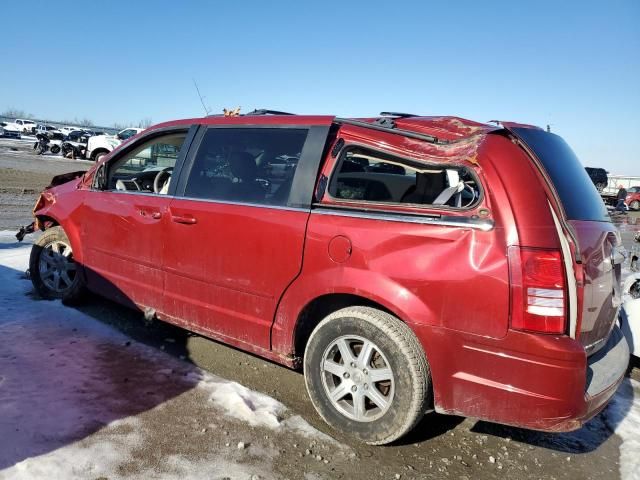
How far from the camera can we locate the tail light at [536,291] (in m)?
2.35

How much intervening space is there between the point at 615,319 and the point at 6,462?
3.47 meters

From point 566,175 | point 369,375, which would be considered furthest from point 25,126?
point 566,175

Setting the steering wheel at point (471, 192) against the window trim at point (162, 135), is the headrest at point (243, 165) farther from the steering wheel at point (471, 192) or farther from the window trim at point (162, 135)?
the steering wheel at point (471, 192)

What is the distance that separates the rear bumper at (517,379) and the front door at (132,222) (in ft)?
7.36

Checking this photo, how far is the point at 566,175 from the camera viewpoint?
2844 mm

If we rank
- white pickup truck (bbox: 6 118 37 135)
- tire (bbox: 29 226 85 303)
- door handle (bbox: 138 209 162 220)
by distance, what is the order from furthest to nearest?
white pickup truck (bbox: 6 118 37 135) < tire (bbox: 29 226 85 303) < door handle (bbox: 138 209 162 220)

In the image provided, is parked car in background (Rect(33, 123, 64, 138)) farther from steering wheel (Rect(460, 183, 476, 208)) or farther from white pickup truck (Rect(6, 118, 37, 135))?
steering wheel (Rect(460, 183, 476, 208))

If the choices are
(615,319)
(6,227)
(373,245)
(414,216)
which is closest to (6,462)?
(373,245)

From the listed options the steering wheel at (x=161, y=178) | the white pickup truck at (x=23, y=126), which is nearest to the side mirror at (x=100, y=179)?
the steering wheel at (x=161, y=178)

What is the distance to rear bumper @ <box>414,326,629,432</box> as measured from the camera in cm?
234

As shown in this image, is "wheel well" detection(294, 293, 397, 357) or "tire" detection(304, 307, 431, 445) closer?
"tire" detection(304, 307, 431, 445)

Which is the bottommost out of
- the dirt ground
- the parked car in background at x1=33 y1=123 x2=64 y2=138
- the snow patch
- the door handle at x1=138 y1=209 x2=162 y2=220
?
the dirt ground

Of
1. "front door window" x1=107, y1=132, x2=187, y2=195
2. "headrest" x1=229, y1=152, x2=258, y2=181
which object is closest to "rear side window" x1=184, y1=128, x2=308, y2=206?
"headrest" x1=229, y1=152, x2=258, y2=181

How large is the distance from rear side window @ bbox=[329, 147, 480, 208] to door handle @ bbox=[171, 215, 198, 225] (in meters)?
1.11
